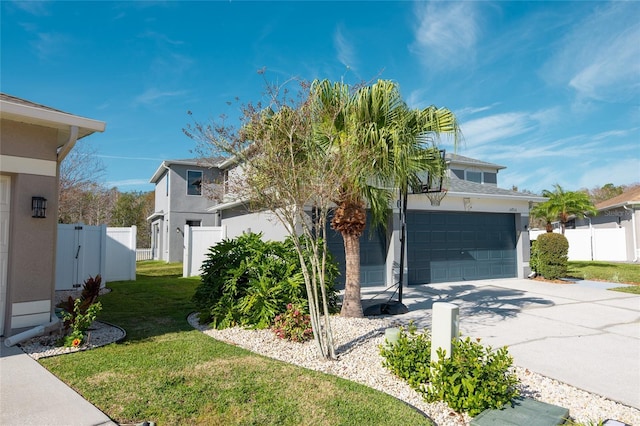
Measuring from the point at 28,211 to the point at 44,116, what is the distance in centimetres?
141

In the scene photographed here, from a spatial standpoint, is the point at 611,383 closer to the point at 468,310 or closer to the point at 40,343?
the point at 468,310

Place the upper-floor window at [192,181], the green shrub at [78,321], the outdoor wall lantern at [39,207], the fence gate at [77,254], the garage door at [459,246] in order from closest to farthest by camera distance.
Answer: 1. the green shrub at [78,321]
2. the outdoor wall lantern at [39,207]
3. the fence gate at [77,254]
4. the garage door at [459,246]
5. the upper-floor window at [192,181]

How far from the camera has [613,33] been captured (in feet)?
31.4

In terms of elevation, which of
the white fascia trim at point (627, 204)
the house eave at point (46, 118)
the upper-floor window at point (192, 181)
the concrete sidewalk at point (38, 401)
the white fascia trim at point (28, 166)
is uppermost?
the upper-floor window at point (192, 181)

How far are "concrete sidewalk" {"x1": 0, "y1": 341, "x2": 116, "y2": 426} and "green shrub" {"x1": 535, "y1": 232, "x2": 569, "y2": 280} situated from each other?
49.3 ft

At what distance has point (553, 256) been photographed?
556 inches

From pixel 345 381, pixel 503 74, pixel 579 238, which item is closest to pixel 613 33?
pixel 503 74

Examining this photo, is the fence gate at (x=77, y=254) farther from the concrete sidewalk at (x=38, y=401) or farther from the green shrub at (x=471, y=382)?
the green shrub at (x=471, y=382)

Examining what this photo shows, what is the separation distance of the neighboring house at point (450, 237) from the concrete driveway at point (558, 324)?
0.74 metres

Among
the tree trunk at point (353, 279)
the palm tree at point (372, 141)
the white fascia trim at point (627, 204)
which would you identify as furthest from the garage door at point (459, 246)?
the white fascia trim at point (627, 204)

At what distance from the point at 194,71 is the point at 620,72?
12556 millimetres

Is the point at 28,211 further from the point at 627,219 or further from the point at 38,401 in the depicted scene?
the point at 627,219

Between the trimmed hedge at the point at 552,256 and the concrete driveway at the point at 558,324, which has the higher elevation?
the trimmed hedge at the point at 552,256

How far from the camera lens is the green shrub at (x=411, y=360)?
424 centimetres
